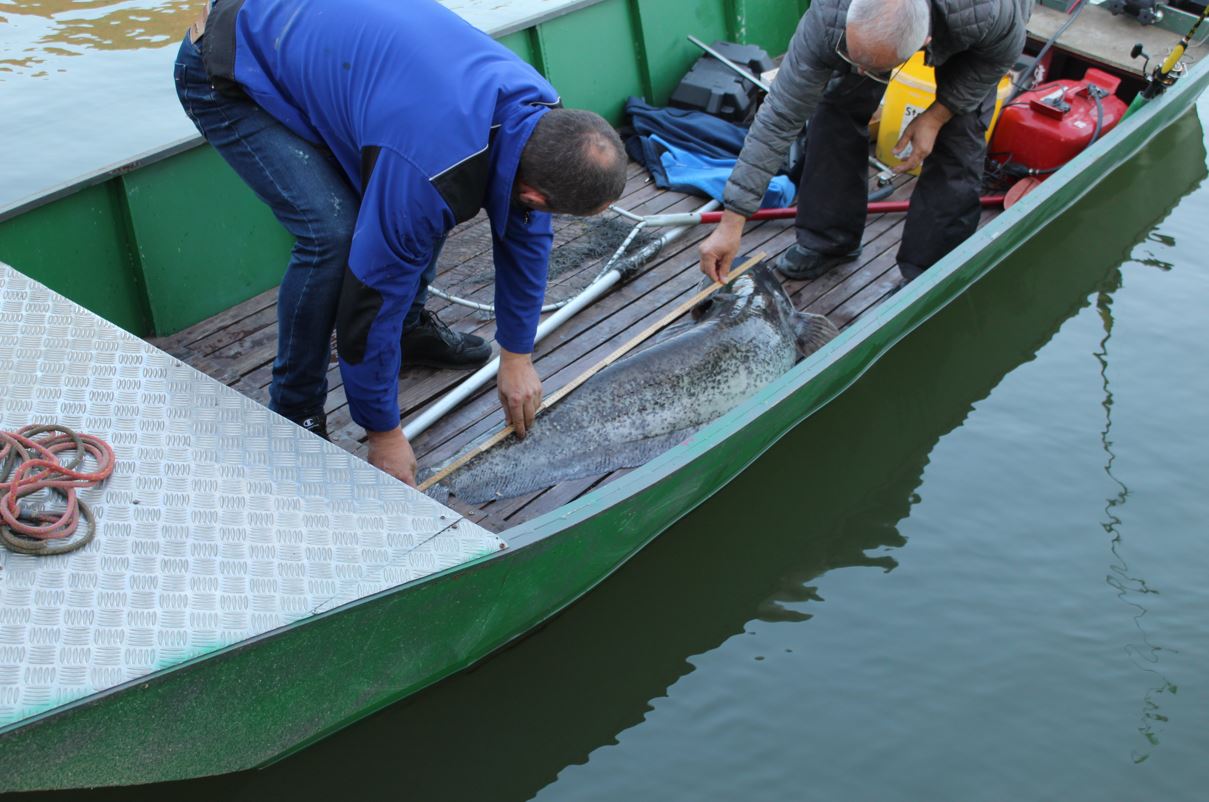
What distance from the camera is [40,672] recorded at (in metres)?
2.74

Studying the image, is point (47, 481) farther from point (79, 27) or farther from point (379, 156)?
point (79, 27)

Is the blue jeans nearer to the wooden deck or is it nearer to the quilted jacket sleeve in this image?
the wooden deck

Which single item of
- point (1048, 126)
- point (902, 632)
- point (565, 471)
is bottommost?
point (902, 632)

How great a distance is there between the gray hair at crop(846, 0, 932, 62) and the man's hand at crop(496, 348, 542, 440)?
6.32 ft

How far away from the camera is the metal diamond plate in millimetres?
2836

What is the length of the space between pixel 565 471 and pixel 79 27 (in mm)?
10910

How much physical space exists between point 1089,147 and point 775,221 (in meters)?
1.93

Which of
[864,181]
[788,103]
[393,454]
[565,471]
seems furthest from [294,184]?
[864,181]

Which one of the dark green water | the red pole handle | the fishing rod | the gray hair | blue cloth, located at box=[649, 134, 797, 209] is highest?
the gray hair

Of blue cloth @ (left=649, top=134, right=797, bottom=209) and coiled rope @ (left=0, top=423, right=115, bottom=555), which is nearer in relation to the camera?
coiled rope @ (left=0, top=423, right=115, bottom=555)

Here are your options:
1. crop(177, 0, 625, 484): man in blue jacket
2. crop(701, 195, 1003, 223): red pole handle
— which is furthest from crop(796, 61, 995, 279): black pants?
crop(177, 0, 625, 484): man in blue jacket

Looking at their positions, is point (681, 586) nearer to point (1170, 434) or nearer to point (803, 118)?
point (803, 118)

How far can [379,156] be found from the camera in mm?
3221

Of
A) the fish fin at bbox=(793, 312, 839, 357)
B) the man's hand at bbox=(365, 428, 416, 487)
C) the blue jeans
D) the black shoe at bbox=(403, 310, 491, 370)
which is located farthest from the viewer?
the fish fin at bbox=(793, 312, 839, 357)
